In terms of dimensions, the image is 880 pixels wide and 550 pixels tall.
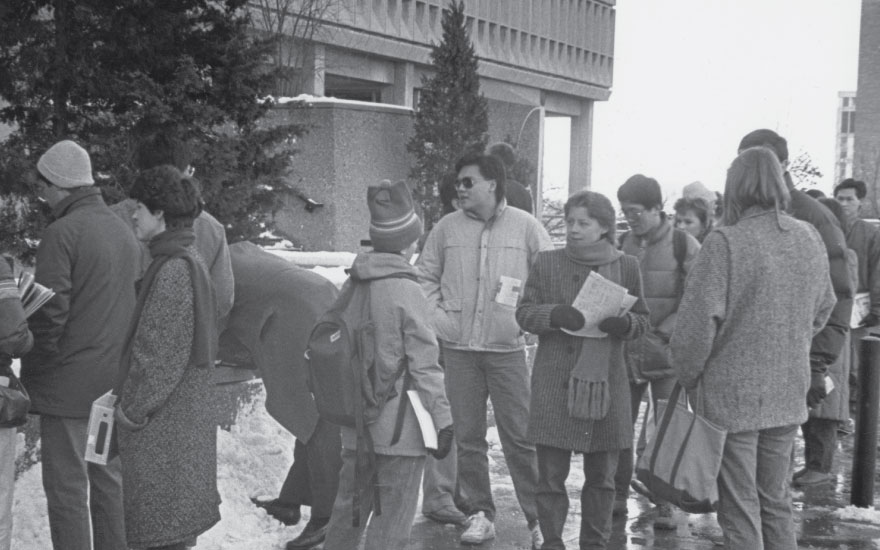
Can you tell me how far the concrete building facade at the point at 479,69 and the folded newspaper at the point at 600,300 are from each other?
16606 millimetres

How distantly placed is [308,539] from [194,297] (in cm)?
218

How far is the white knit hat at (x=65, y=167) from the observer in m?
5.60

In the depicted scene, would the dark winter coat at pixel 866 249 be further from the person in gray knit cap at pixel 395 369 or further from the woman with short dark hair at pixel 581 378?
the person in gray knit cap at pixel 395 369

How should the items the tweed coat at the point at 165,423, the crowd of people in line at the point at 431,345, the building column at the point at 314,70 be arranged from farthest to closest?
the building column at the point at 314,70, the crowd of people in line at the point at 431,345, the tweed coat at the point at 165,423

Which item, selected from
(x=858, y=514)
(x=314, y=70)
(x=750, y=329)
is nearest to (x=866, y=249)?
(x=858, y=514)

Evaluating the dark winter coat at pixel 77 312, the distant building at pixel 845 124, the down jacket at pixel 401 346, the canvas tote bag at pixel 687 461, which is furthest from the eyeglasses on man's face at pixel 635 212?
the distant building at pixel 845 124

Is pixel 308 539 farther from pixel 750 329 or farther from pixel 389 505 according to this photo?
pixel 750 329

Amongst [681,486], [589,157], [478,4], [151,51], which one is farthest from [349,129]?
[589,157]

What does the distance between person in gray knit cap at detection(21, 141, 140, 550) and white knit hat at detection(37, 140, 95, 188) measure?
0.11 metres

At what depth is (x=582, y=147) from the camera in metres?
65.1

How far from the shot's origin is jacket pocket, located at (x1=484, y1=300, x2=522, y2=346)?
22.5ft

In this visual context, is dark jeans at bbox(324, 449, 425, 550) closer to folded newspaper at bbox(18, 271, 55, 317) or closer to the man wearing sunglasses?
folded newspaper at bbox(18, 271, 55, 317)

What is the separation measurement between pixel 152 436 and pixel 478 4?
50.2 meters

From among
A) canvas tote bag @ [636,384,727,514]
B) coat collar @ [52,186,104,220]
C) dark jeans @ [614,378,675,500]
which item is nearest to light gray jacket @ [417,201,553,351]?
dark jeans @ [614,378,675,500]
